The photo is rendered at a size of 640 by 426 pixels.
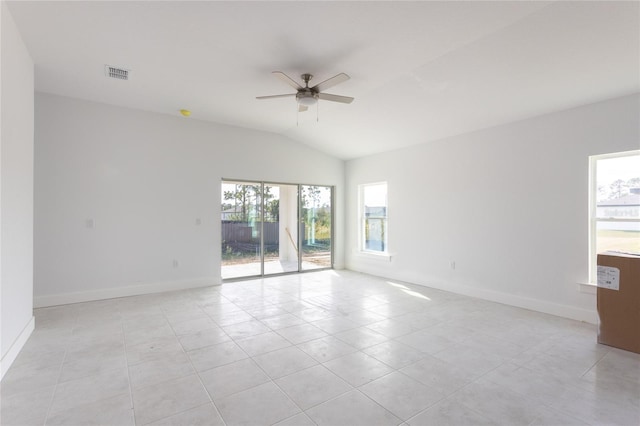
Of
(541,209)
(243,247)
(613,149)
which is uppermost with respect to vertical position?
(613,149)

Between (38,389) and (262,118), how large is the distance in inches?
179

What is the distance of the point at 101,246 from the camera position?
479 centimetres

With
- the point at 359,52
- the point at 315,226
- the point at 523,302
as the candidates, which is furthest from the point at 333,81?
the point at 315,226

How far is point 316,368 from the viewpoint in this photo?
104 inches

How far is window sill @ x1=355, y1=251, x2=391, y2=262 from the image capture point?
647cm

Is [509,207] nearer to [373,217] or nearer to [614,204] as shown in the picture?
[614,204]

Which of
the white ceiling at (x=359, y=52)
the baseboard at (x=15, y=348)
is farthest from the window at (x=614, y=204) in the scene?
the baseboard at (x=15, y=348)

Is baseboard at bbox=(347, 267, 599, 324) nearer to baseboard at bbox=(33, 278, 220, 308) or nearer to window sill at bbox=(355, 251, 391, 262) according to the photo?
window sill at bbox=(355, 251, 391, 262)

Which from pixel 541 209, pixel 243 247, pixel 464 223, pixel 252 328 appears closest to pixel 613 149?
pixel 541 209

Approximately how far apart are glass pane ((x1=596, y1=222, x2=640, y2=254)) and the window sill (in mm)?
3371

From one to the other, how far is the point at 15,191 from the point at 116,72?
5.89 ft

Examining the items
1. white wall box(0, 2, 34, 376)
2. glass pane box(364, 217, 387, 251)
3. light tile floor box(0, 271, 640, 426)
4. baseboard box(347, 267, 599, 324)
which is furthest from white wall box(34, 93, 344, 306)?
baseboard box(347, 267, 599, 324)

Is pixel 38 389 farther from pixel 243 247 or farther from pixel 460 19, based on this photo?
pixel 460 19

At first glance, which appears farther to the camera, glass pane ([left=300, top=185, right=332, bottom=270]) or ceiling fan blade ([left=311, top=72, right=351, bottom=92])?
glass pane ([left=300, top=185, right=332, bottom=270])
